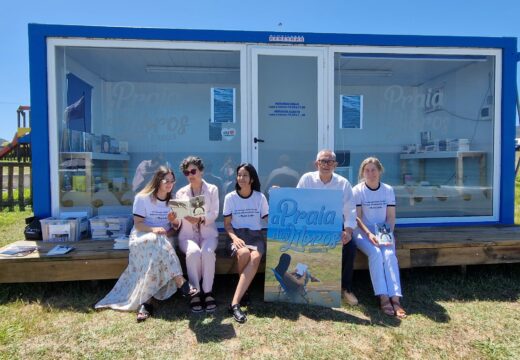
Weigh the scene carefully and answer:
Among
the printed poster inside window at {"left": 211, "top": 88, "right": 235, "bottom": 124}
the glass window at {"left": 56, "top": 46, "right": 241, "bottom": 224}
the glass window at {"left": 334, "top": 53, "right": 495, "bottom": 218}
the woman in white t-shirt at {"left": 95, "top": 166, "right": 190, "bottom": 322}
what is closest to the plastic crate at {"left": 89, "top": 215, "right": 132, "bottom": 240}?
the glass window at {"left": 56, "top": 46, "right": 241, "bottom": 224}

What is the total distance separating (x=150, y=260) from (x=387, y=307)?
6.30 ft

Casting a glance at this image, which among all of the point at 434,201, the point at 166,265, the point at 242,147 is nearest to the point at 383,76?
the point at 434,201

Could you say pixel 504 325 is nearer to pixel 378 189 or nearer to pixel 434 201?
pixel 378 189

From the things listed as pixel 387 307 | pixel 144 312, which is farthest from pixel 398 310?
pixel 144 312

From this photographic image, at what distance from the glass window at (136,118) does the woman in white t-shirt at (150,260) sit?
1.28 metres

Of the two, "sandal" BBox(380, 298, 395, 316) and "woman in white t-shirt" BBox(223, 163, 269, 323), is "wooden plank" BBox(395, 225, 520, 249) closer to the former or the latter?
"sandal" BBox(380, 298, 395, 316)

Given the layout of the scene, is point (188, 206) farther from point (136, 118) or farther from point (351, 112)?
point (351, 112)

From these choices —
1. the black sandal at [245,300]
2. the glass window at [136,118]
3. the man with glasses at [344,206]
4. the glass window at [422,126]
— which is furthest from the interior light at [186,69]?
the black sandal at [245,300]

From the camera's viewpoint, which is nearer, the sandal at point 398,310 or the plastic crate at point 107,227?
the sandal at point 398,310

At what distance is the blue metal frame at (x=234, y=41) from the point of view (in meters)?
3.92

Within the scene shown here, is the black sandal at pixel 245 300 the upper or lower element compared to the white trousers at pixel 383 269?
lower

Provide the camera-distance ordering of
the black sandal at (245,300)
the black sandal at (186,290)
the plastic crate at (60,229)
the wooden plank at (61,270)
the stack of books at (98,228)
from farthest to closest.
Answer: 1. the stack of books at (98,228)
2. the plastic crate at (60,229)
3. the wooden plank at (61,270)
4. the black sandal at (245,300)
5. the black sandal at (186,290)

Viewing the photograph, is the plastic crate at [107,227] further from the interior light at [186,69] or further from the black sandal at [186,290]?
the interior light at [186,69]

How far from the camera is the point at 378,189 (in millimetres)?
3516
